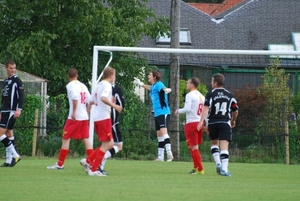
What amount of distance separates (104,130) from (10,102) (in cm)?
259

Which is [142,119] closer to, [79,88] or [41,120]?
[41,120]

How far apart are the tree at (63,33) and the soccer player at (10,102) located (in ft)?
25.7

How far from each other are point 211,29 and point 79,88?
33846 millimetres

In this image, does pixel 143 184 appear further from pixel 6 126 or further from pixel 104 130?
pixel 6 126

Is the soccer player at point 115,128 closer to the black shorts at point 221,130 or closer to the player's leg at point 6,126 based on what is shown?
the black shorts at point 221,130

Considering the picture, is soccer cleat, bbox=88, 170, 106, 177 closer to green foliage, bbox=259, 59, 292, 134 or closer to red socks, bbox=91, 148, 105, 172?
red socks, bbox=91, 148, 105, 172

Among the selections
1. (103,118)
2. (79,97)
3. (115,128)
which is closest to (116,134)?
(115,128)

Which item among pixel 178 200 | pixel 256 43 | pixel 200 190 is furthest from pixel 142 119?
pixel 256 43

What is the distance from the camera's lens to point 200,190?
39.3ft

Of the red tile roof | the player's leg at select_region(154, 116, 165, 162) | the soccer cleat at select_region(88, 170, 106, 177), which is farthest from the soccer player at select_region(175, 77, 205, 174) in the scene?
the red tile roof

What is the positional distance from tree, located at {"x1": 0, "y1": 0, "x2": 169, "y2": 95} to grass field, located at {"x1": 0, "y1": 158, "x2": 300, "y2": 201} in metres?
7.38

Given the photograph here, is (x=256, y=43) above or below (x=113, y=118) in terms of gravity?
above

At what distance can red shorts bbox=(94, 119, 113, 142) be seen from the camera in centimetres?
1398

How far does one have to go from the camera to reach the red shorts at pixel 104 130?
13984 mm
